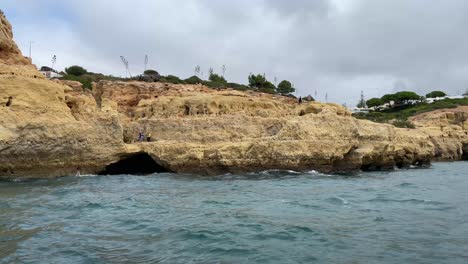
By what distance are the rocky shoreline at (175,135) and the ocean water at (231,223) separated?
2554 millimetres

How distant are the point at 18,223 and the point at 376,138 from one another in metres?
17.6

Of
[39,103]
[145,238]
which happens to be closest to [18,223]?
[145,238]

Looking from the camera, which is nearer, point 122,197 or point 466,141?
point 122,197

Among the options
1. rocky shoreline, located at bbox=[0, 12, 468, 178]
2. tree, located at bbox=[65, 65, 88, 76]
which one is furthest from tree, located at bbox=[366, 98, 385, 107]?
rocky shoreline, located at bbox=[0, 12, 468, 178]

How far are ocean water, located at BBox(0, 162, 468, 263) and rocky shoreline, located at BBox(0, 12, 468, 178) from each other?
255cm

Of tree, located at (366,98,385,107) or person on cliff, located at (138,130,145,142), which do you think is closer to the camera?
person on cliff, located at (138,130,145,142)

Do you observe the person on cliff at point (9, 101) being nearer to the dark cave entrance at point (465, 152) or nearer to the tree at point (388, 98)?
the dark cave entrance at point (465, 152)

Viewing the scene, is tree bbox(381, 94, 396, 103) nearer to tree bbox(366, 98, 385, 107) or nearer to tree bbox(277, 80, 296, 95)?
tree bbox(366, 98, 385, 107)

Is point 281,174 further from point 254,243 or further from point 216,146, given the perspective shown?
point 254,243

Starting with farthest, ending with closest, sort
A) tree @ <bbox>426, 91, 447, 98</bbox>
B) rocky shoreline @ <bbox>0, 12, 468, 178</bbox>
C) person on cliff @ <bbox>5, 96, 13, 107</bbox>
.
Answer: tree @ <bbox>426, 91, 447, 98</bbox>
rocky shoreline @ <bbox>0, 12, 468, 178</bbox>
person on cliff @ <bbox>5, 96, 13, 107</bbox>

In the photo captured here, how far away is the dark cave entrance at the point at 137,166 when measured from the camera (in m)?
20.9

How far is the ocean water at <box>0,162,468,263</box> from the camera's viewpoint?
6777mm

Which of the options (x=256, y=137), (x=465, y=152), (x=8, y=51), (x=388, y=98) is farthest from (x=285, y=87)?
(x=8, y=51)

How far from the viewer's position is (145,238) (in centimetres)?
786
